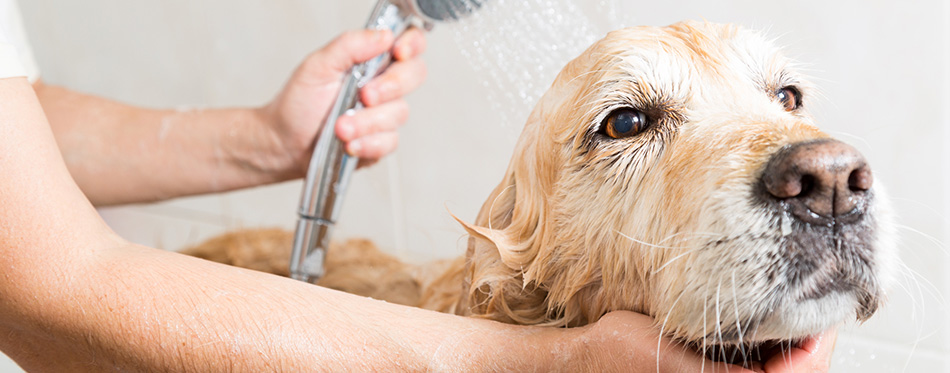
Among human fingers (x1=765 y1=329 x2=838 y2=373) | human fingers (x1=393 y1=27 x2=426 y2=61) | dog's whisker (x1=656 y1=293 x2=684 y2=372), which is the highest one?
human fingers (x1=393 y1=27 x2=426 y2=61)

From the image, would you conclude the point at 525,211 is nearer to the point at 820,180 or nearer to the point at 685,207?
the point at 685,207

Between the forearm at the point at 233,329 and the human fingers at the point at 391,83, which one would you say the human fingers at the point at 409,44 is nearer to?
the human fingers at the point at 391,83

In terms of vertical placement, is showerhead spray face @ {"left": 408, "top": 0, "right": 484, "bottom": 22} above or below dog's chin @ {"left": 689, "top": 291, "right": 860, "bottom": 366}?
above

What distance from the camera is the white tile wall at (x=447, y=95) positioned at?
963 millimetres

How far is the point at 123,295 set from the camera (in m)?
0.74

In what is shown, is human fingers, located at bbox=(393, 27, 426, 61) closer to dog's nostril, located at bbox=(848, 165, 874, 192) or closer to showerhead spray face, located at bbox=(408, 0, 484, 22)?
showerhead spray face, located at bbox=(408, 0, 484, 22)

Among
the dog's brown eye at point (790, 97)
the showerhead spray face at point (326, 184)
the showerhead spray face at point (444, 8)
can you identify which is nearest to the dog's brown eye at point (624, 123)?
the dog's brown eye at point (790, 97)

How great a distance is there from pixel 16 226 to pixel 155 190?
2.72 ft

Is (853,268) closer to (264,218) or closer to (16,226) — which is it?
(16,226)

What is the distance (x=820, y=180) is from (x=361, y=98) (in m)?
0.84

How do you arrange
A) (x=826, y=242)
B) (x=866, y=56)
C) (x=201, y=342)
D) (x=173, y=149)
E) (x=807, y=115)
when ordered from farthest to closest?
(x=173, y=149), (x=866, y=56), (x=807, y=115), (x=201, y=342), (x=826, y=242)

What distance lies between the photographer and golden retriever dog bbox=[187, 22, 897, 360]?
0.61 metres

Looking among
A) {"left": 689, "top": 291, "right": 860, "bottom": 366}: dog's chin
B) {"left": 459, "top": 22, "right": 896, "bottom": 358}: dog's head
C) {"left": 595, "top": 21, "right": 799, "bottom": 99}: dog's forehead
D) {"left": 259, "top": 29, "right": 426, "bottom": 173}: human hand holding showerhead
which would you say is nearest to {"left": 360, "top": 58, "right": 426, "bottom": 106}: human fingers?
{"left": 259, "top": 29, "right": 426, "bottom": 173}: human hand holding showerhead

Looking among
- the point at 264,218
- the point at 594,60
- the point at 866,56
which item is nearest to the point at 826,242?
the point at 594,60
